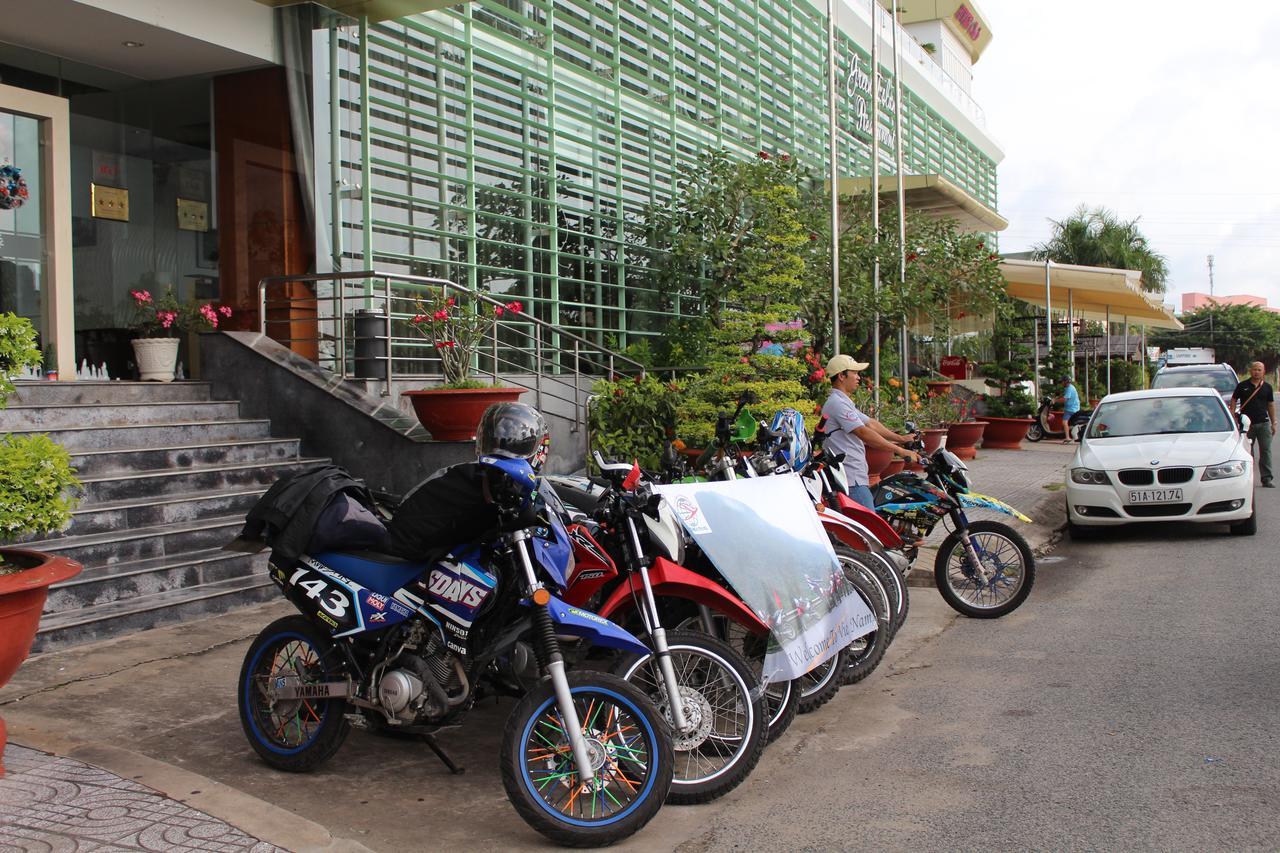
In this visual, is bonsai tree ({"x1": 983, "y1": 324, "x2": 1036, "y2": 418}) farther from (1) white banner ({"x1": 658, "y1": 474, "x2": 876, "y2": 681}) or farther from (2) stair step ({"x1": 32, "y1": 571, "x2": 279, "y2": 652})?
(1) white banner ({"x1": 658, "y1": 474, "x2": 876, "y2": 681})

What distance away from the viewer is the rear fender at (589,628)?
3.97 m

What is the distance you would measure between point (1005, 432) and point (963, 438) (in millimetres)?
3607

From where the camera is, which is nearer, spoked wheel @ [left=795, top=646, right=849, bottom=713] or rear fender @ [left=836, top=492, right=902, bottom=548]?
spoked wheel @ [left=795, top=646, right=849, bottom=713]

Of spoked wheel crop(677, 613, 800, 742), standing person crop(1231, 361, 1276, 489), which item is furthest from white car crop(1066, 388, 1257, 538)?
spoked wheel crop(677, 613, 800, 742)

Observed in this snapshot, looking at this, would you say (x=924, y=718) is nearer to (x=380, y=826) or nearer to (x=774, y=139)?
(x=380, y=826)

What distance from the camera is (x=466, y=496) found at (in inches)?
163

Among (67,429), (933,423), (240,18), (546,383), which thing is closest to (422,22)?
(240,18)

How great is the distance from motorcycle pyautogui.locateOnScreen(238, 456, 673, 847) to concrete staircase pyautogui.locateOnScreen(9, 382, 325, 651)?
236 centimetres

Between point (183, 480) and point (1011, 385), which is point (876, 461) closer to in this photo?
point (183, 480)

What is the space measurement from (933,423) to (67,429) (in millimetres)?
12452

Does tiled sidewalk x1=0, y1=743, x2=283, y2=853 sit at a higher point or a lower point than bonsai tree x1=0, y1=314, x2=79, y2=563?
lower

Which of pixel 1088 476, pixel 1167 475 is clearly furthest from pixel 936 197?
pixel 1167 475

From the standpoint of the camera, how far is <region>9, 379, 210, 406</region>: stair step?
8.33 metres

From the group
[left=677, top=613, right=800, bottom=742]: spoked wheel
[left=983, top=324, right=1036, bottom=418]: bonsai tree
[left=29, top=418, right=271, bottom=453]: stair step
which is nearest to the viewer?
[left=677, top=613, right=800, bottom=742]: spoked wheel
